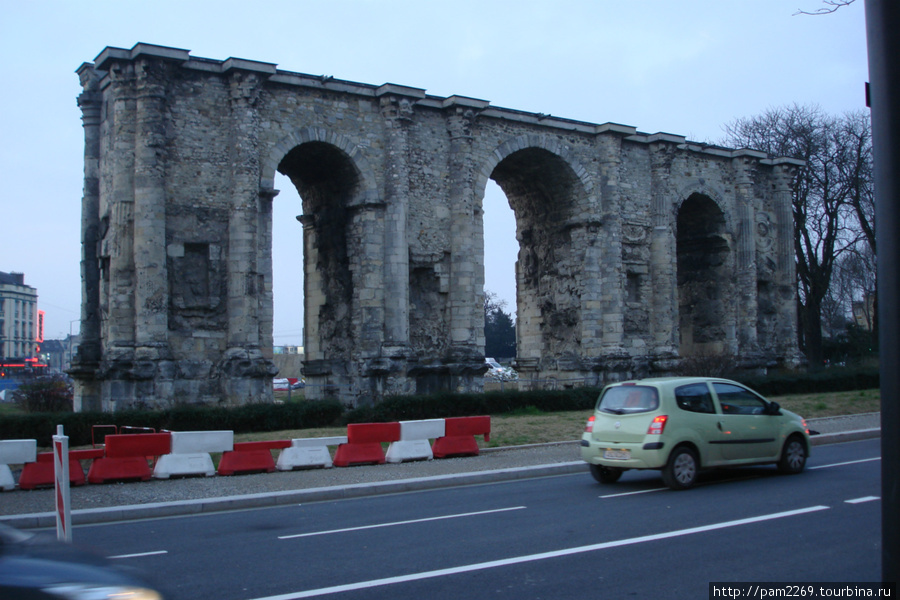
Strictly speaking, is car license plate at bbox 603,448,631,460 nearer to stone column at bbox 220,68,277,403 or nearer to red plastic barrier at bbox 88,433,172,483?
red plastic barrier at bbox 88,433,172,483

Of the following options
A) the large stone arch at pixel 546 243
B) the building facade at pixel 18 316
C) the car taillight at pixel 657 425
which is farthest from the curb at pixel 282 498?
the building facade at pixel 18 316

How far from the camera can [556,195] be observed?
3284 centimetres

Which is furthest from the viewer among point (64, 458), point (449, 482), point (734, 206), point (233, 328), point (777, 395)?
point (734, 206)

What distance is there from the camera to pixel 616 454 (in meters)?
11.3

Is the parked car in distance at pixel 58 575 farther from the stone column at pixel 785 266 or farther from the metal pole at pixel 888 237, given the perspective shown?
the stone column at pixel 785 266

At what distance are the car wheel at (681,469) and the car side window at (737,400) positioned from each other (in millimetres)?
954

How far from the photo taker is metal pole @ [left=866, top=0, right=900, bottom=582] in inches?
136

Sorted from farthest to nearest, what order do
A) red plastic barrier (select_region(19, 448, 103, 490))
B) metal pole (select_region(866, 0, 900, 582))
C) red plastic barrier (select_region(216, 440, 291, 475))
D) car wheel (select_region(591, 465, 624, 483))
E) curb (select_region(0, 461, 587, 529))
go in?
red plastic barrier (select_region(216, 440, 291, 475)) → red plastic barrier (select_region(19, 448, 103, 490)) → car wheel (select_region(591, 465, 624, 483)) → curb (select_region(0, 461, 587, 529)) → metal pole (select_region(866, 0, 900, 582))

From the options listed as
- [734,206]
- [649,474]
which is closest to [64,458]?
[649,474]

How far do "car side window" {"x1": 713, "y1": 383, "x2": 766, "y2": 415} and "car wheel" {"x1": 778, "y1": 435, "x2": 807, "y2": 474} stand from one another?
66 cm

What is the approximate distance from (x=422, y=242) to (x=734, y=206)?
16214 millimetres

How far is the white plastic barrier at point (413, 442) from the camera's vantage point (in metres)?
15.2

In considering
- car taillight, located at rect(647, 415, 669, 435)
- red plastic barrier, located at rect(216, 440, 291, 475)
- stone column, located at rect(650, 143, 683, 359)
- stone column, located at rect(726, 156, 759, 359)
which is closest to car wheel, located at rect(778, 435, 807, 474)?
car taillight, located at rect(647, 415, 669, 435)

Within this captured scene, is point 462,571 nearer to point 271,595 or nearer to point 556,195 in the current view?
point 271,595
